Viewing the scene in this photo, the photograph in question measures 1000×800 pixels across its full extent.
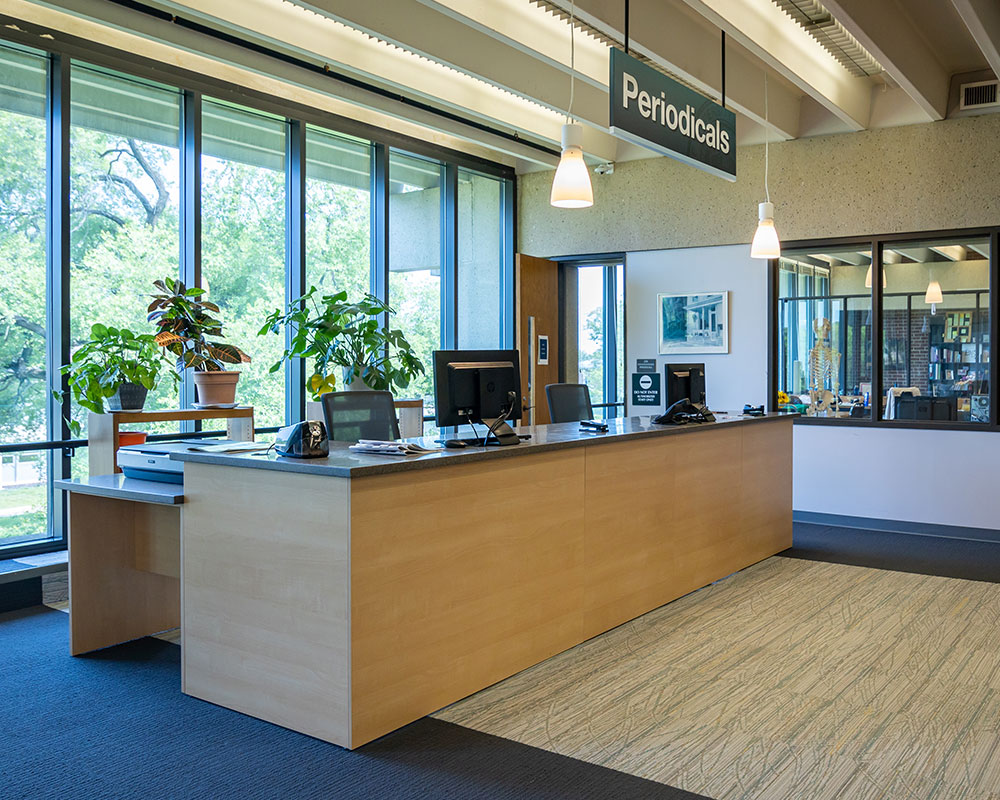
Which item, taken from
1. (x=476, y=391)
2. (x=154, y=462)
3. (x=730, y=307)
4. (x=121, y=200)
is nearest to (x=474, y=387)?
(x=476, y=391)

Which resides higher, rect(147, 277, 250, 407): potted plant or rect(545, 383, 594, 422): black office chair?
rect(147, 277, 250, 407): potted plant

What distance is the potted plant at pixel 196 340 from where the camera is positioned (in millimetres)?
5043

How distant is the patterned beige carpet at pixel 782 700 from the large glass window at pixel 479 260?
4074 millimetres

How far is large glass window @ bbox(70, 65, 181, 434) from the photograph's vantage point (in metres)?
5.21

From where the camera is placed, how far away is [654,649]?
3.99m

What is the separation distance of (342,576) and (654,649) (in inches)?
67.8

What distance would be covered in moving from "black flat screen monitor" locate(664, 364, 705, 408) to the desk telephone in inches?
3.4

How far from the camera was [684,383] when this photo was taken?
5.58 meters

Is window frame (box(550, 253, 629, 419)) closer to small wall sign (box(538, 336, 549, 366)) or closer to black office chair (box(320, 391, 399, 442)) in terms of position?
small wall sign (box(538, 336, 549, 366))

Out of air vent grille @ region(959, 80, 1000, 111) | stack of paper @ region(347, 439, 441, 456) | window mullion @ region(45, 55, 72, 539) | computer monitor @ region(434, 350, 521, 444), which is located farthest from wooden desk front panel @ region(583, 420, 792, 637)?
window mullion @ region(45, 55, 72, 539)

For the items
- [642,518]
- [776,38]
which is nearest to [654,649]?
[642,518]

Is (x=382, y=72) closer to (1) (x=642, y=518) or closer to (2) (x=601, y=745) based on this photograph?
(1) (x=642, y=518)

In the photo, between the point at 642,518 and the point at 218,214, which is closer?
the point at 642,518

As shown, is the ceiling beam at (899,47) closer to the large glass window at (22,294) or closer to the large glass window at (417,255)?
the large glass window at (417,255)
